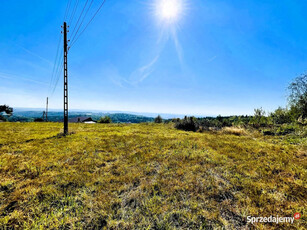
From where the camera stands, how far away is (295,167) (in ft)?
15.1

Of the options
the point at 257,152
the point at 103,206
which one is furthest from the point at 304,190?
the point at 103,206

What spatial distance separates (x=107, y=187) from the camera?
3.35m

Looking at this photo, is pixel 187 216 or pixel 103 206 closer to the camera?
pixel 187 216

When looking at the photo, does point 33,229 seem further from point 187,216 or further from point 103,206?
point 187,216

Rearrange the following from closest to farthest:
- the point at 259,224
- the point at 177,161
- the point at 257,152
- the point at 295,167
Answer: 1. the point at 259,224
2. the point at 295,167
3. the point at 177,161
4. the point at 257,152

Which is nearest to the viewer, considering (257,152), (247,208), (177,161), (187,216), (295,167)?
(187,216)

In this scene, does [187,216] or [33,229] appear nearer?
[33,229]

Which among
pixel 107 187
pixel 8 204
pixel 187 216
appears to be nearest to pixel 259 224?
pixel 187 216

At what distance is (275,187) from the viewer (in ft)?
11.1

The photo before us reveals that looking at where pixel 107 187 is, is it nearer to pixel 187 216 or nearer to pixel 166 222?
pixel 166 222

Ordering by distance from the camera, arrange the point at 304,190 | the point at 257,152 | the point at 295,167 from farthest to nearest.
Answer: the point at 257,152 → the point at 295,167 → the point at 304,190

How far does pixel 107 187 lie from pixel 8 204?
202cm

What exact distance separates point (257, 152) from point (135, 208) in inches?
268

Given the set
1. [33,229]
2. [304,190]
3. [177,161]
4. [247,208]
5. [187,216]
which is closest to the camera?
[33,229]
